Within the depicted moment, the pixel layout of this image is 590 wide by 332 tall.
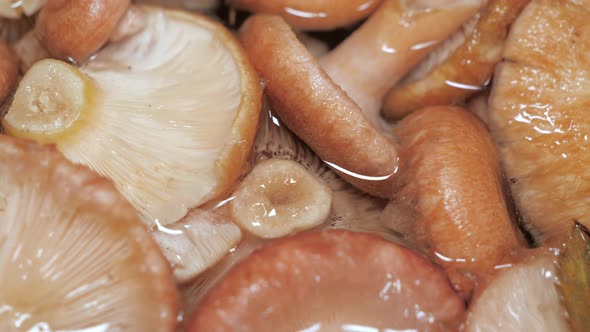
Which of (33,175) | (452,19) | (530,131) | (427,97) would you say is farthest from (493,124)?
(33,175)

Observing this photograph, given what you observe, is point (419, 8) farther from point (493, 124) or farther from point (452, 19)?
point (493, 124)

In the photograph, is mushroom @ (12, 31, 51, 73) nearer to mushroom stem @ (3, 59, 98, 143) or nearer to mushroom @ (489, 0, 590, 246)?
mushroom stem @ (3, 59, 98, 143)

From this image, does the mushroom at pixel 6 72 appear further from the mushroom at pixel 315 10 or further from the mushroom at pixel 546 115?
the mushroom at pixel 546 115

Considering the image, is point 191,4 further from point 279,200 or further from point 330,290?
point 330,290

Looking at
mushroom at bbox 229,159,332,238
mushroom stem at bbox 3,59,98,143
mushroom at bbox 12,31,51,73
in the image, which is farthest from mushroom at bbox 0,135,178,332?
mushroom at bbox 12,31,51,73

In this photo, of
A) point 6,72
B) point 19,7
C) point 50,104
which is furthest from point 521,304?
point 19,7

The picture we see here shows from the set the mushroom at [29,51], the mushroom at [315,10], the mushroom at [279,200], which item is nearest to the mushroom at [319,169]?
the mushroom at [279,200]
